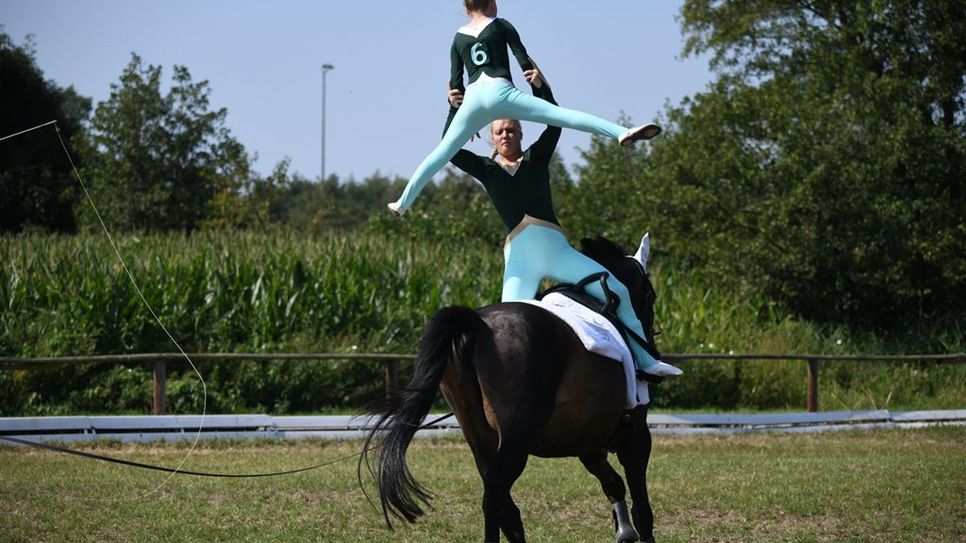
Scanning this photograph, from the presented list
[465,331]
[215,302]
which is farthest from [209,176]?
[465,331]

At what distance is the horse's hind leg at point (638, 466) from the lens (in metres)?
6.00

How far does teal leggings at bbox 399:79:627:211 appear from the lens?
552 cm

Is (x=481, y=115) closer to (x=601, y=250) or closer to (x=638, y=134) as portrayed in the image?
(x=638, y=134)

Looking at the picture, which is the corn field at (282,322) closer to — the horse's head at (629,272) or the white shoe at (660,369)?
the horse's head at (629,272)

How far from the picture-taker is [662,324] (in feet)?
65.3

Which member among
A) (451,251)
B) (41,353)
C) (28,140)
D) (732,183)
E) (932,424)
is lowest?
(932,424)

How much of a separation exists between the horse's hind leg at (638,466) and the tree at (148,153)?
24.7m

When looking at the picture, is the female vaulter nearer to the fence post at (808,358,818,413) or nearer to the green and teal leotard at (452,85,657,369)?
the green and teal leotard at (452,85,657,369)

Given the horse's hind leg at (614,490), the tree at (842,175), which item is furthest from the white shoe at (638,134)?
the tree at (842,175)

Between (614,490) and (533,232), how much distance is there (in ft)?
5.56

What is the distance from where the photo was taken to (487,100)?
221 inches

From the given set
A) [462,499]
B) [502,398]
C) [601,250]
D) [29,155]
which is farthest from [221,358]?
[29,155]

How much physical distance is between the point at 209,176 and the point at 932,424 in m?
21.2

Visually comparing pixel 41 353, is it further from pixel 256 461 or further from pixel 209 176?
pixel 209 176
